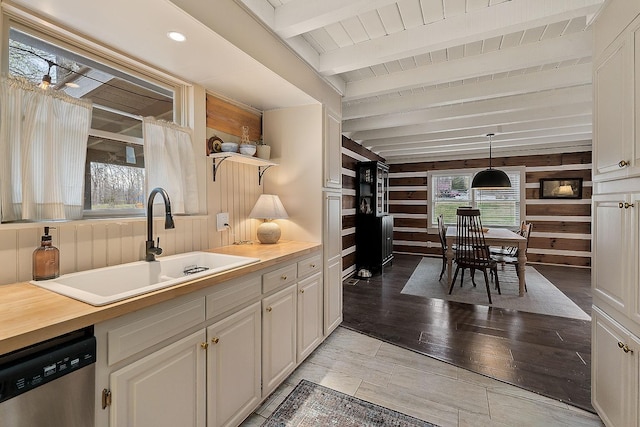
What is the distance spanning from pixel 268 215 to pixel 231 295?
0.94 m

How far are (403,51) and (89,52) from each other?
6.45 feet

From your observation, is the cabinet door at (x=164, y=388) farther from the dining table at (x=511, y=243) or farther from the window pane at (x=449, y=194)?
the window pane at (x=449, y=194)

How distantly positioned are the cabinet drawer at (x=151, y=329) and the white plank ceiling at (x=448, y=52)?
5.52 feet

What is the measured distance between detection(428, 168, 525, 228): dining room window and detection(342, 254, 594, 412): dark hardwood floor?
231 cm

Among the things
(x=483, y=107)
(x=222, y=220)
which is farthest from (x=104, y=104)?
(x=483, y=107)

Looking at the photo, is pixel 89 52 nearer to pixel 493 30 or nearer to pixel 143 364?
pixel 143 364

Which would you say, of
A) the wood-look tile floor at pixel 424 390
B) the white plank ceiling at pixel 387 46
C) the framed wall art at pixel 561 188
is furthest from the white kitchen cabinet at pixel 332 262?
the framed wall art at pixel 561 188

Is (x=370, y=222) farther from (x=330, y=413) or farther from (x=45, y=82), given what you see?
(x=45, y=82)

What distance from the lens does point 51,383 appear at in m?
0.94

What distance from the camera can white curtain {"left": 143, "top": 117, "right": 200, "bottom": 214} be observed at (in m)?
1.81

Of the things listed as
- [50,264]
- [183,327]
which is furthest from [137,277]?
[183,327]

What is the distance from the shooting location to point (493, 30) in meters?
1.86

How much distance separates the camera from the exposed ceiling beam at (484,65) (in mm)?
2164

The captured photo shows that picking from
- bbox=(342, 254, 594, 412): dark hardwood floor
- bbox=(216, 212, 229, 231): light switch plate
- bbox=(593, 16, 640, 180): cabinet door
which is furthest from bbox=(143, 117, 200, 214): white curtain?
bbox=(593, 16, 640, 180): cabinet door
